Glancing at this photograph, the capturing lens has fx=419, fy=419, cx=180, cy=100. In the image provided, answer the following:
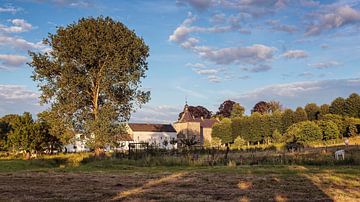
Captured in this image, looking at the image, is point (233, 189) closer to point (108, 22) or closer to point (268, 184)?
point (268, 184)

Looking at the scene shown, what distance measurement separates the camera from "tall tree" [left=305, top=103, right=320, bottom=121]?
68.3m

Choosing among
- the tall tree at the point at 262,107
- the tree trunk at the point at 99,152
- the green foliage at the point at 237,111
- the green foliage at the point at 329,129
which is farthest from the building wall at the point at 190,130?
the tree trunk at the point at 99,152

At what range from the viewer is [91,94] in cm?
3728

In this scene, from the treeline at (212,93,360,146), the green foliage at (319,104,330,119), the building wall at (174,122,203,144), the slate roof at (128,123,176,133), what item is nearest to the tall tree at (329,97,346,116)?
the treeline at (212,93,360,146)

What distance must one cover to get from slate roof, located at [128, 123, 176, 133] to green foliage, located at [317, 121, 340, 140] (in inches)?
2304

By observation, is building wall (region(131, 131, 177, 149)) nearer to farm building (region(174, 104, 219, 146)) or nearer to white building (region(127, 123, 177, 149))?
white building (region(127, 123, 177, 149))

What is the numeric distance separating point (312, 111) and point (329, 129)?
1489 cm

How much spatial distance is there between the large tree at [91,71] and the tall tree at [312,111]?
4001 cm

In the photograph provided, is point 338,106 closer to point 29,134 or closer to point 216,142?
point 216,142

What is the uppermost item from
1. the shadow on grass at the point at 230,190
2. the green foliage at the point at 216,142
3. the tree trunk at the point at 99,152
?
the green foliage at the point at 216,142

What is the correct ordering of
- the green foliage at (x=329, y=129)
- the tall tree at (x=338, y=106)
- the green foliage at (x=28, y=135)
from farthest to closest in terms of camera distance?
the tall tree at (x=338, y=106)
the green foliage at (x=329, y=129)
the green foliage at (x=28, y=135)

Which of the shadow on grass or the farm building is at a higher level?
the farm building

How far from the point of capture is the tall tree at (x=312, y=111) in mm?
68312

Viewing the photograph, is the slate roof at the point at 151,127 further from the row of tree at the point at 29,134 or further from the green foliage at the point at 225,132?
the row of tree at the point at 29,134
